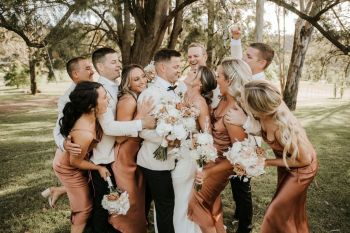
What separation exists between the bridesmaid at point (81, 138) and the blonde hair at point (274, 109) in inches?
57.3

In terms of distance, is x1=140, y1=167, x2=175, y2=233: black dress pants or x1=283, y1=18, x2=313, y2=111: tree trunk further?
x1=283, y1=18, x2=313, y2=111: tree trunk

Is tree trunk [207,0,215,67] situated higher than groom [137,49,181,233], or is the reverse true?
tree trunk [207,0,215,67]

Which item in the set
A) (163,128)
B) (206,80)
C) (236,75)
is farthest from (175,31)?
(163,128)

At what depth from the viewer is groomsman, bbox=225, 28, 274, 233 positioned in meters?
3.52

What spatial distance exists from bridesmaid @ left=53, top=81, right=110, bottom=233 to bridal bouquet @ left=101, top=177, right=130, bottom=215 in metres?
0.21

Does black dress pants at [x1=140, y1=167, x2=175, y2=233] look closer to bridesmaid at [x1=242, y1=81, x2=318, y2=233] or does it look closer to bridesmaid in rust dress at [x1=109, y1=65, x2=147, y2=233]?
bridesmaid in rust dress at [x1=109, y1=65, x2=147, y2=233]

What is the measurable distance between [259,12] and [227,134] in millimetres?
5099

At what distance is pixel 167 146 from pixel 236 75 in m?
1.01

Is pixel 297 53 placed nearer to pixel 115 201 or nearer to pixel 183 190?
pixel 183 190

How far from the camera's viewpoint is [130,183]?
394 cm

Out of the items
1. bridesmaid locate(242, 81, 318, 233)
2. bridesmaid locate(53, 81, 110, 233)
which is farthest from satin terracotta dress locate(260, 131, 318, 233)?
bridesmaid locate(53, 81, 110, 233)

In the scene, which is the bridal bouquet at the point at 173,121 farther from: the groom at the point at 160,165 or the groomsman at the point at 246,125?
the groomsman at the point at 246,125

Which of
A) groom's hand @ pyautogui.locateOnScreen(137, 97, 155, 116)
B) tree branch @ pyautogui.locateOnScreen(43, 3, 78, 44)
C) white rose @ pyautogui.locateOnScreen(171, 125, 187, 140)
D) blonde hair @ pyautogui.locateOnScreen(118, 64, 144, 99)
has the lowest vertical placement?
white rose @ pyautogui.locateOnScreen(171, 125, 187, 140)

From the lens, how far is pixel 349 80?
34.2 metres
